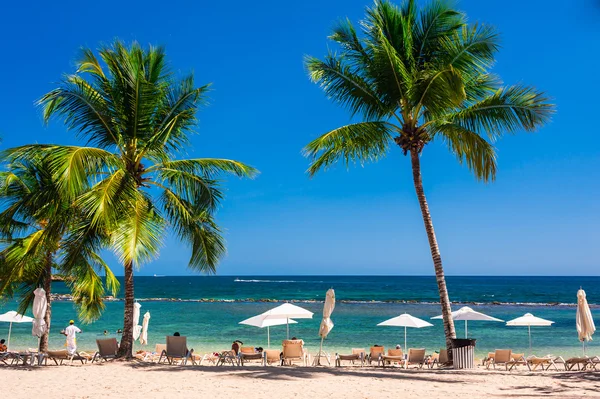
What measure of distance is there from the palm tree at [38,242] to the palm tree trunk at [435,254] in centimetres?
790

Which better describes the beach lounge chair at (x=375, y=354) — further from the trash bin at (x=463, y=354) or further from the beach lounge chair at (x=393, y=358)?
the trash bin at (x=463, y=354)

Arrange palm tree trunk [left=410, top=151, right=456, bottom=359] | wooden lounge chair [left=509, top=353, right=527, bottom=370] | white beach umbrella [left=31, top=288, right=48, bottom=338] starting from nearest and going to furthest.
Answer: palm tree trunk [left=410, top=151, right=456, bottom=359] < white beach umbrella [left=31, top=288, right=48, bottom=338] < wooden lounge chair [left=509, top=353, right=527, bottom=370]

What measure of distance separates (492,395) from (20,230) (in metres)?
12.9

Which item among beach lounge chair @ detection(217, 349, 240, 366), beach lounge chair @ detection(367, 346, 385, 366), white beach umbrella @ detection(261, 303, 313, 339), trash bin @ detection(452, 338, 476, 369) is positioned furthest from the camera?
white beach umbrella @ detection(261, 303, 313, 339)

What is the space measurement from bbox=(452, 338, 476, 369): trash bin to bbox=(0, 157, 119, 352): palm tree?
Answer: 28.4 ft

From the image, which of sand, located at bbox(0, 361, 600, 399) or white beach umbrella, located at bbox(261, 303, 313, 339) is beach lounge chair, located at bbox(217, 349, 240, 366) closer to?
white beach umbrella, located at bbox(261, 303, 313, 339)

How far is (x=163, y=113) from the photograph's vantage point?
13.7m

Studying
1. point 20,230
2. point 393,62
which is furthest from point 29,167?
point 393,62

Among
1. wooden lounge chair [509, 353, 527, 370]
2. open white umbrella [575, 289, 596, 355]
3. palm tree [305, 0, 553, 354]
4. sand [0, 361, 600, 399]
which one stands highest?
palm tree [305, 0, 553, 354]

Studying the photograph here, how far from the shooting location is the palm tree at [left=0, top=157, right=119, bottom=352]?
12703 millimetres

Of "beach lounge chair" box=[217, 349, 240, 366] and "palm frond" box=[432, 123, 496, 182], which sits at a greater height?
"palm frond" box=[432, 123, 496, 182]

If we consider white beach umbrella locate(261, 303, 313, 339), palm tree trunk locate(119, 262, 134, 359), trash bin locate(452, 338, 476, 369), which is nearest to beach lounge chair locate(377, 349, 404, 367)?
white beach umbrella locate(261, 303, 313, 339)

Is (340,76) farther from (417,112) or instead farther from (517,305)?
(517,305)

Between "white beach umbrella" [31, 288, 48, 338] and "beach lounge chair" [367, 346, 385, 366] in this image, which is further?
"beach lounge chair" [367, 346, 385, 366]
